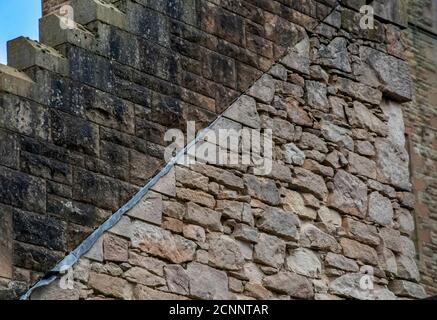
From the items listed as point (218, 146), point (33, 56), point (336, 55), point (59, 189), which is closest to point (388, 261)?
point (336, 55)

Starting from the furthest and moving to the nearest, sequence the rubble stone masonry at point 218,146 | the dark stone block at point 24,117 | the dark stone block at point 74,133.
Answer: the dark stone block at point 74,133 → the rubble stone masonry at point 218,146 → the dark stone block at point 24,117

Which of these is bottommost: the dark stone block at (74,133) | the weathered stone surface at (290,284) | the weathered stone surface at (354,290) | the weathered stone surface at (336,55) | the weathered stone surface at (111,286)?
the weathered stone surface at (111,286)

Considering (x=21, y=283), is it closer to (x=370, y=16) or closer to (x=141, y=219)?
(x=141, y=219)

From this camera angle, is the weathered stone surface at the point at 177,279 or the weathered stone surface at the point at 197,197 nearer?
the weathered stone surface at the point at 177,279

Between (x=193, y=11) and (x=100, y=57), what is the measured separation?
0.91 m

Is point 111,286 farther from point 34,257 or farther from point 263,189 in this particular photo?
point 263,189

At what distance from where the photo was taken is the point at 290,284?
1248cm

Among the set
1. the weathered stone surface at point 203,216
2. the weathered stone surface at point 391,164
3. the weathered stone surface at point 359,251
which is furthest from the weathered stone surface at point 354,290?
the weathered stone surface at point 203,216

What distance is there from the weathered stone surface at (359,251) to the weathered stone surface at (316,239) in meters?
0.08

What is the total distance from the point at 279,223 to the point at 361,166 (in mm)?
974

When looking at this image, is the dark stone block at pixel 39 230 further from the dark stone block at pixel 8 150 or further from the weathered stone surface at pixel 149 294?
the weathered stone surface at pixel 149 294

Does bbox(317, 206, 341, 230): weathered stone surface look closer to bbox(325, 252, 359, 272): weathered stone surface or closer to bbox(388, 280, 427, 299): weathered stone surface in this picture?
bbox(325, 252, 359, 272): weathered stone surface

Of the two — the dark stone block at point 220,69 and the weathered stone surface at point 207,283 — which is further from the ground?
the dark stone block at point 220,69

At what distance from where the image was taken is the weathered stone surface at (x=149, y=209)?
1168cm
